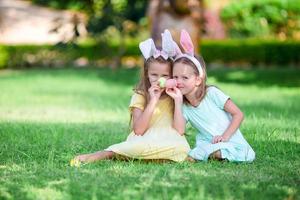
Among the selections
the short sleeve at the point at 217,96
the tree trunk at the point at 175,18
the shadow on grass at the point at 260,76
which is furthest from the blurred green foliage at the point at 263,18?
the short sleeve at the point at 217,96

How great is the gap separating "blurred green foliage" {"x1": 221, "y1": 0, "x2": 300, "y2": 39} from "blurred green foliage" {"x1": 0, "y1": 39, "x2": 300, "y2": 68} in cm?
208

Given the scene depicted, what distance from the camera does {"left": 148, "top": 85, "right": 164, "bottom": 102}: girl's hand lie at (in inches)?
217

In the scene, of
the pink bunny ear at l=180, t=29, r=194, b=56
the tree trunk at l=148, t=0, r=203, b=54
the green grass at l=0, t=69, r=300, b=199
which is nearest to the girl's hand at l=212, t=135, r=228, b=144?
the green grass at l=0, t=69, r=300, b=199

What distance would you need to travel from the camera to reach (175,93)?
5559 mm

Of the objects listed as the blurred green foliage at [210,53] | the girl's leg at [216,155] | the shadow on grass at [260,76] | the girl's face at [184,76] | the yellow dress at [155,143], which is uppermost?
the girl's face at [184,76]

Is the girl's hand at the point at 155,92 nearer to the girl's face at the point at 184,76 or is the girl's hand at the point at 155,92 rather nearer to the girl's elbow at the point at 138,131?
the girl's face at the point at 184,76

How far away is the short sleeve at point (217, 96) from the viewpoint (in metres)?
5.70

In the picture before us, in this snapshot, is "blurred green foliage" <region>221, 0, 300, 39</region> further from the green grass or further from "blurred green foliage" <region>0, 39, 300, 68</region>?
the green grass

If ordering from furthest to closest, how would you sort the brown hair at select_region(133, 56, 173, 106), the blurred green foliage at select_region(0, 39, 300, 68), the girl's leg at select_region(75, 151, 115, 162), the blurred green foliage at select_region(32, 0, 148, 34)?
the blurred green foliage at select_region(0, 39, 300, 68) → the blurred green foliage at select_region(32, 0, 148, 34) → the brown hair at select_region(133, 56, 173, 106) → the girl's leg at select_region(75, 151, 115, 162)

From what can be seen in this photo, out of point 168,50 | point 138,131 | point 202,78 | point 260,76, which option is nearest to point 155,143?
point 138,131

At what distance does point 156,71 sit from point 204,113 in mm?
554

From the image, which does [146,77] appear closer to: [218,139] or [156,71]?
[156,71]

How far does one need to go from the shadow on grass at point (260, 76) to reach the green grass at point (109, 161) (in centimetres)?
262

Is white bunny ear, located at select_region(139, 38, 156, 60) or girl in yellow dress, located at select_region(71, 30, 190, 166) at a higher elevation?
white bunny ear, located at select_region(139, 38, 156, 60)
